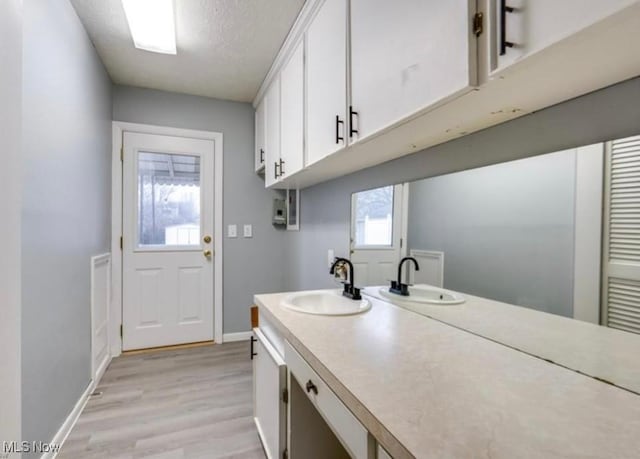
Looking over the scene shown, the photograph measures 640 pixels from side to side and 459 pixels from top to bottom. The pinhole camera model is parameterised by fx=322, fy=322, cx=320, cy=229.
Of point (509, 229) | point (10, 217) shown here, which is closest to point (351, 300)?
point (509, 229)

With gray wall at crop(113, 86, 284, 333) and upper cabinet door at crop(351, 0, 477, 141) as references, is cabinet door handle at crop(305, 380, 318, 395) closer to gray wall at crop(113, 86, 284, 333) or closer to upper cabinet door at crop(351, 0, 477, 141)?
upper cabinet door at crop(351, 0, 477, 141)

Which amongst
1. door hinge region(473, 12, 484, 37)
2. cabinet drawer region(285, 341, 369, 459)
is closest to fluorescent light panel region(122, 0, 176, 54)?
door hinge region(473, 12, 484, 37)

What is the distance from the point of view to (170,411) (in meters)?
1.99

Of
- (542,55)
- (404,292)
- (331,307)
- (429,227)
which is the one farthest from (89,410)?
(542,55)

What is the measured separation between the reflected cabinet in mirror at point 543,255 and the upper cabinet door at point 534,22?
1.16 feet

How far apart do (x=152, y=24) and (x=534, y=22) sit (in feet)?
7.02

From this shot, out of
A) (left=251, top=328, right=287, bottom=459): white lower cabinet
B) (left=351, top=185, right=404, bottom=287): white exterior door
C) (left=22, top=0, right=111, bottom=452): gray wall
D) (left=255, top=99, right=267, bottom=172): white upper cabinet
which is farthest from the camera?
(left=255, top=99, right=267, bottom=172): white upper cabinet

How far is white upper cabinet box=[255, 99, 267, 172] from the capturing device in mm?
2807

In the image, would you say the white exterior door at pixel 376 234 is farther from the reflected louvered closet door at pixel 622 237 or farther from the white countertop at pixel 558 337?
the reflected louvered closet door at pixel 622 237

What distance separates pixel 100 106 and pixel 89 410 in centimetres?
208

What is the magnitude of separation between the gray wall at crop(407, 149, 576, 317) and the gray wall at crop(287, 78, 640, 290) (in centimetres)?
5

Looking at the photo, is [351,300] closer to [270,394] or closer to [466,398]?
[270,394]

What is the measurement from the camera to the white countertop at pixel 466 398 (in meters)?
0.52

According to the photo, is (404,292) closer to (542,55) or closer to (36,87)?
(542,55)
